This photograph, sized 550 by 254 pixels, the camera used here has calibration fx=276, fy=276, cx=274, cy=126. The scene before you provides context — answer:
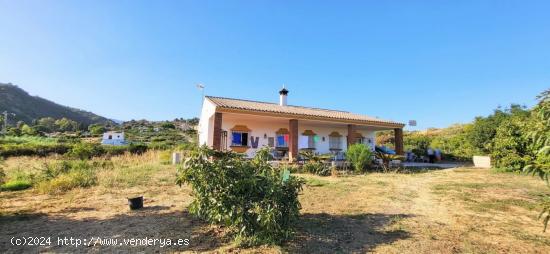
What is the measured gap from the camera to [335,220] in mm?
5750

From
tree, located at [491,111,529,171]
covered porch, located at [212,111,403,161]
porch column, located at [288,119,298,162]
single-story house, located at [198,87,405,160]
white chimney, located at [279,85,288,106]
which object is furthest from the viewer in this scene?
white chimney, located at [279,85,288,106]

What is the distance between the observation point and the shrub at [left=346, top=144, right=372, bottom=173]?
13570 mm

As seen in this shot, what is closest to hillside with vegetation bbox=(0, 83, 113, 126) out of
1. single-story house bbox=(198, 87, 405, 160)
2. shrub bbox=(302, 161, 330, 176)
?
single-story house bbox=(198, 87, 405, 160)

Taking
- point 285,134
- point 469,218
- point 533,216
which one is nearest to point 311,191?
point 469,218

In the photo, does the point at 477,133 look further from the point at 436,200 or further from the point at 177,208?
the point at 177,208

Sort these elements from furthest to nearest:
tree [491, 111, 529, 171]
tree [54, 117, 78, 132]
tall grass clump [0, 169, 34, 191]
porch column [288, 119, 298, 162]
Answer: tree [54, 117, 78, 132], porch column [288, 119, 298, 162], tree [491, 111, 529, 171], tall grass clump [0, 169, 34, 191]

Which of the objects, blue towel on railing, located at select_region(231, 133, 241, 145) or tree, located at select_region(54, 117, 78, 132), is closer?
blue towel on railing, located at select_region(231, 133, 241, 145)

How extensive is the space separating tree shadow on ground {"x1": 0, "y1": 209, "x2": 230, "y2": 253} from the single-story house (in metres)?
7.41

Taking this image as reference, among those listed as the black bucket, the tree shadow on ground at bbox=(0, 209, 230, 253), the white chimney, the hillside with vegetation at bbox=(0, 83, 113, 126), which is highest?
the hillside with vegetation at bbox=(0, 83, 113, 126)

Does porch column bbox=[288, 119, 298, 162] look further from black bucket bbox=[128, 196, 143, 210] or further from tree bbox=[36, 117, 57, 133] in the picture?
tree bbox=[36, 117, 57, 133]

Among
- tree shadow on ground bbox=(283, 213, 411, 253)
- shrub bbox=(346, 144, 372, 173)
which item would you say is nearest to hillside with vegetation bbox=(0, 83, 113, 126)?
shrub bbox=(346, 144, 372, 173)

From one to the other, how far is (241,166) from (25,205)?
6228 mm

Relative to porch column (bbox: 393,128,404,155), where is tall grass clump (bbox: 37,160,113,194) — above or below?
below

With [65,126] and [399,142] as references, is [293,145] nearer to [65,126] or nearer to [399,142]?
[399,142]
